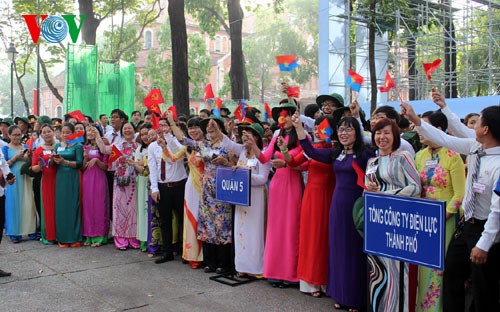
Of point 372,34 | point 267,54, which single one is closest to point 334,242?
point 372,34

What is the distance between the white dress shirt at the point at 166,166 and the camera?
7.00 m

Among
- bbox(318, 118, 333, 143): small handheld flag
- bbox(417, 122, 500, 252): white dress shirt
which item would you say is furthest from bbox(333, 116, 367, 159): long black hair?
bbox(417, 122, 500, 252): white dress shirt

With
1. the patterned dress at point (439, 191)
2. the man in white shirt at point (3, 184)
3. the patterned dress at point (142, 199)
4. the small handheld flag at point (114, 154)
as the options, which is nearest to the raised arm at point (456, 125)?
the patterned dress at point (439, 191)

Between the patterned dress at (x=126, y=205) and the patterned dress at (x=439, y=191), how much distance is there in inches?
186

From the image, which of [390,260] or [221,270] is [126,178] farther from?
[390,260]

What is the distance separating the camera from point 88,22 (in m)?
19.7

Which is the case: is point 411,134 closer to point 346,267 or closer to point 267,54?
point 346,267

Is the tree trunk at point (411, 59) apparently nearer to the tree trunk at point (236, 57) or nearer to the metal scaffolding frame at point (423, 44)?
the metal scaffolding frame at point (423, 44)

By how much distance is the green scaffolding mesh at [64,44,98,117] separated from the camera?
48.3 feet

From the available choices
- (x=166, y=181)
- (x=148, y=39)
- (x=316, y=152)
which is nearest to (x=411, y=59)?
(x=166, y=181)

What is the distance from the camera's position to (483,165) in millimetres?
3787

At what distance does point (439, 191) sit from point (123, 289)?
3.65 m

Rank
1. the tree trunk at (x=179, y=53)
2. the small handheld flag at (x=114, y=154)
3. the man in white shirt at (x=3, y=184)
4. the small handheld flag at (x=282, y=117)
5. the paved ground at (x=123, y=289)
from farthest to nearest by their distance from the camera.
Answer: the tree trunk at (x=179, y=53)
the small handheld flag at (x=114, y=154)
the man in white shirt at (x=3, y=184)
the small handheld flag at (x=282, y=117)
the paved ground at (x=123, y=289)

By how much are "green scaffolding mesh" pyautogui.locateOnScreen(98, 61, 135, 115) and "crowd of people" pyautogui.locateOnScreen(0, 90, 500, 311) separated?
6.61 meters
